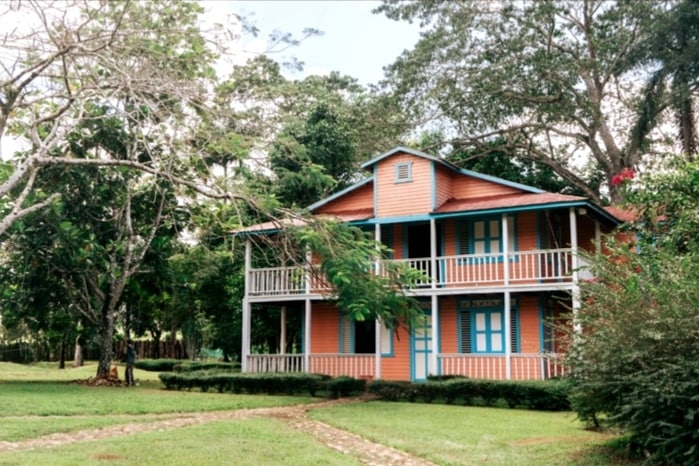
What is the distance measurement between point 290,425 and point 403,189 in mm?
10912

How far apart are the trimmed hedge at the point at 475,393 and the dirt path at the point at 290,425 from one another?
3.31 m

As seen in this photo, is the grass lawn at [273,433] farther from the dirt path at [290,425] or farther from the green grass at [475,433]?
the dirt path at [290,425]

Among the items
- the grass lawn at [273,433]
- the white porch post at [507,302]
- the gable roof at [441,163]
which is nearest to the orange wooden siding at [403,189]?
the gable roof at [441,163]

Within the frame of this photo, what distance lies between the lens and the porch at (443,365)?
2000cm

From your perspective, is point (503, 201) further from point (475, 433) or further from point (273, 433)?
point (273, 433)

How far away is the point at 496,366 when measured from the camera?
2044 centimetres

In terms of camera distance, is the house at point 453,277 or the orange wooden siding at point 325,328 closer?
the house at point 453,277

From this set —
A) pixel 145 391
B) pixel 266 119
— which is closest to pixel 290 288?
pixel 145 391

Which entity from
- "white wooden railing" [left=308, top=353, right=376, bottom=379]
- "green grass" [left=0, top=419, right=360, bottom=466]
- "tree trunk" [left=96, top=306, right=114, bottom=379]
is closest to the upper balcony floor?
"white wooden railing" [left=308, top=353, right=376, bottom=379]

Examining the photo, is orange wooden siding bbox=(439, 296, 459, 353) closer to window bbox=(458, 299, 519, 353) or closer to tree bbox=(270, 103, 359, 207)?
window bbox=(458, 299, 519, 353)

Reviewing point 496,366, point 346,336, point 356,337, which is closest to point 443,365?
point 496,366

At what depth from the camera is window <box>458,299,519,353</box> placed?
21.9 metres

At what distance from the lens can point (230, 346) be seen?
33.6 meters

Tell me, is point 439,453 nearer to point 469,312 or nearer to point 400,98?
point 469,312
